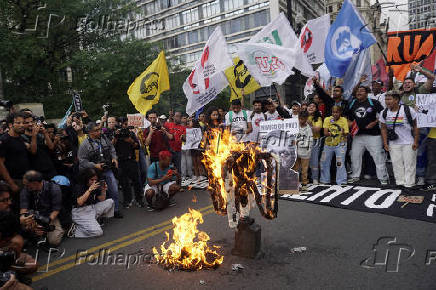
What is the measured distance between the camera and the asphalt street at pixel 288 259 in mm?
3504

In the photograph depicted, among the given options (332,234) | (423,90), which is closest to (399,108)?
(423,90)

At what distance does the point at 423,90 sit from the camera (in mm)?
7242

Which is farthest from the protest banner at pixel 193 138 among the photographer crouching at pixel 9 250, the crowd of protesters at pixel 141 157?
the photographer crouching at pixel 9 250

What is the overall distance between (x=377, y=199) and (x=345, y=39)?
13.1ft

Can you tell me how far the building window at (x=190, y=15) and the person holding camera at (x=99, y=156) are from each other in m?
54.7

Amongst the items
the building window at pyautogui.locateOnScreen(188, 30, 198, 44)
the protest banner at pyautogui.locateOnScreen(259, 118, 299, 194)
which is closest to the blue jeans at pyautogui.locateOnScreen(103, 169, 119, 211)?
the protest banner at pyautogui.locateOnScreen(259, 118, 299, 194)

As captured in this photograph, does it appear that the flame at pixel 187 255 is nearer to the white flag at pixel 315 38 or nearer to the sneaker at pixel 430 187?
the sneaker at pixel 430 187

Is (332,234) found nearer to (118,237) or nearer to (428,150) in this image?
(118,237)

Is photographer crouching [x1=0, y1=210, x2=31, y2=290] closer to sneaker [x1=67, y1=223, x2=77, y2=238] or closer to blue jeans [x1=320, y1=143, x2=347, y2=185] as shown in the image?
sneaker [x1=67, y1=223, x2=77, y2=238]

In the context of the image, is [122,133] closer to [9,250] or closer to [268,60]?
[268,60]

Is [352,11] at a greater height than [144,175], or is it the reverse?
[352,11]

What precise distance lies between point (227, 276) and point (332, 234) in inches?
76.8

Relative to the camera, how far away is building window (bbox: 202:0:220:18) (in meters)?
53.1

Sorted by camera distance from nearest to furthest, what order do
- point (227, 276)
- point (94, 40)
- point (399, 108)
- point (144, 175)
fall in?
point (227, 276)
point (399, 108)
point (144, 175)
point (94, 40)
